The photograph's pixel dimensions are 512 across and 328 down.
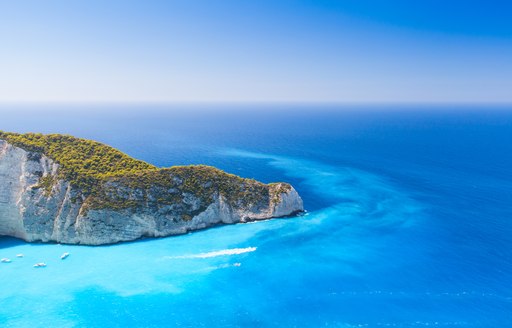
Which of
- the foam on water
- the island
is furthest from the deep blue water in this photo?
the island

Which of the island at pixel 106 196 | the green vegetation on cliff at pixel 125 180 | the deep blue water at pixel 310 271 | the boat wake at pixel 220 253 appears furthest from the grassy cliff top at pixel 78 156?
the boat wake at pixel 220 253

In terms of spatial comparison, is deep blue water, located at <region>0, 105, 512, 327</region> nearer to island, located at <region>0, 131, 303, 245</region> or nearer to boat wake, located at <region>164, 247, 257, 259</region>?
boat wake, located at <region>164, 247, 257, 259</region>

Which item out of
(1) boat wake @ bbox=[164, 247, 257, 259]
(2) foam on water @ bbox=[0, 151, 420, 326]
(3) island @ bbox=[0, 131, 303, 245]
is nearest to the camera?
(2) foam on water @ bbox=[0, 151, 420, 326]

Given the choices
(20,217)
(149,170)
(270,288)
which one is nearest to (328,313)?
(270,288)

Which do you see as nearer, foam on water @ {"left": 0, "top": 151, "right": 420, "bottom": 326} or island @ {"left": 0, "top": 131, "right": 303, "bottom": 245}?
foam on water @ {"left": 0, "top": 151, "right": 420, "bottom": 326}

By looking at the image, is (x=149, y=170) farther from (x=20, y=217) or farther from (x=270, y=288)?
(x=270, y=288)

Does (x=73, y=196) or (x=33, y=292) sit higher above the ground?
(x=73, y=196)

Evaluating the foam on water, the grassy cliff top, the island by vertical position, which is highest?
the grassy cliff top

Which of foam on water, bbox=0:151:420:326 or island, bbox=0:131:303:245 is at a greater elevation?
island, bbox=0:131:303:245
